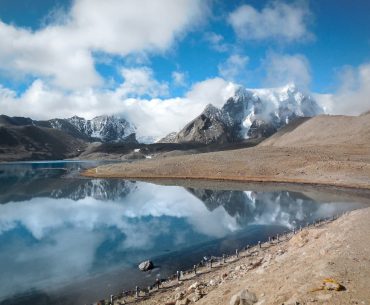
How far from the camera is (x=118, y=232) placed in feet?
159

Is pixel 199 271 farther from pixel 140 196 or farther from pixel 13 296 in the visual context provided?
pixel 140 196

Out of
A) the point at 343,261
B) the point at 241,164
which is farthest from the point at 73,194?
the point at 343,261

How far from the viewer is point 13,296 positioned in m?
27.4

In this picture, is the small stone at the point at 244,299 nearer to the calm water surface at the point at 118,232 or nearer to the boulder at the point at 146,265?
the calm water surface at the point at 118,232

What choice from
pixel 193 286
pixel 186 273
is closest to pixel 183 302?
pixel 193 286

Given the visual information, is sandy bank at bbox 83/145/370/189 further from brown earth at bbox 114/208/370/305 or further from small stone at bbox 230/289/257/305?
small stone at bbox 230/289/257/305

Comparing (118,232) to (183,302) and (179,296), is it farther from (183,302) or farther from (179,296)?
(183,302)

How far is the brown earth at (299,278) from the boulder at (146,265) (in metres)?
4.45

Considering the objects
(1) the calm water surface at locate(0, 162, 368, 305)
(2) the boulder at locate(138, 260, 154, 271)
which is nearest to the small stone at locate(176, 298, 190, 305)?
(1) the calm water surface at locate(0, 162, 368, 305)

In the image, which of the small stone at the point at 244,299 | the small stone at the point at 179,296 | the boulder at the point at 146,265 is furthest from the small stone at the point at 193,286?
the boulder at the point at 146,265

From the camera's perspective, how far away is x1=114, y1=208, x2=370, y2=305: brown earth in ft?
53.9

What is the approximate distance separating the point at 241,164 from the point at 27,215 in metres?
79.6

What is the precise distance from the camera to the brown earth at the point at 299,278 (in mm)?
16422

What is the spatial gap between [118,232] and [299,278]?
33090 millimetres
